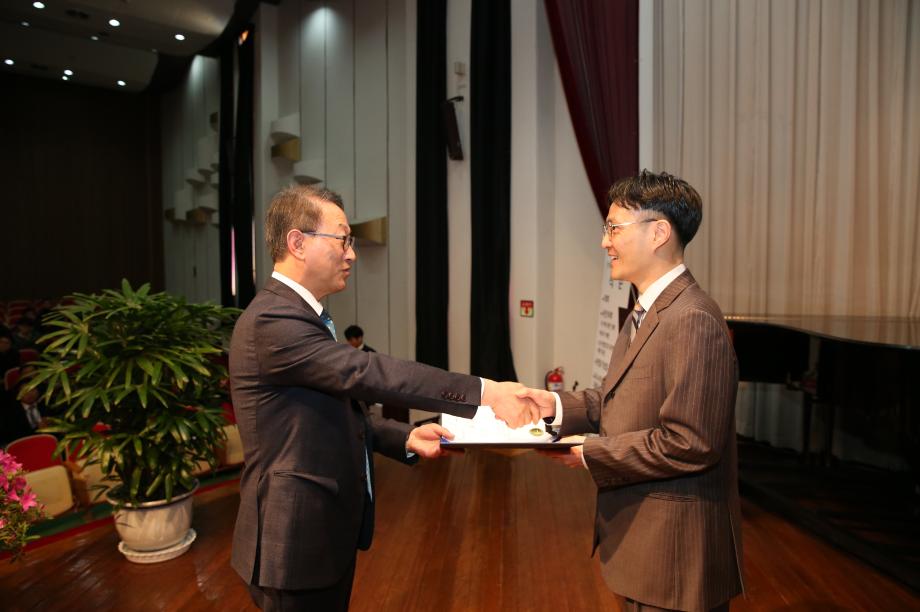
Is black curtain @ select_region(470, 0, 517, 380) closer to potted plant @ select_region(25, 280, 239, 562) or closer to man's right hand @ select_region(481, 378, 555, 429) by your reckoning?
potted plant @ select_region(25, 280, 239, 562)

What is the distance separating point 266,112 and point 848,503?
8431 mm

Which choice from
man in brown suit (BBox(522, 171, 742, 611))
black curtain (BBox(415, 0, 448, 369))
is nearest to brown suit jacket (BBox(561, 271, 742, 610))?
man in brown suit (BBox(522, 171, 742, 611))

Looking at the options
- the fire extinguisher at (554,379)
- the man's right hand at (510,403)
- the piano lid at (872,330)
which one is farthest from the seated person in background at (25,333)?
the piano lid at (872,330)

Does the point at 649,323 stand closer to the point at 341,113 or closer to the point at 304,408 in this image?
the point at 304,408

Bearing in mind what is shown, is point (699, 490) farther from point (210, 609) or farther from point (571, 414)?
point (210, 609)

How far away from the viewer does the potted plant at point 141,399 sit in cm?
290

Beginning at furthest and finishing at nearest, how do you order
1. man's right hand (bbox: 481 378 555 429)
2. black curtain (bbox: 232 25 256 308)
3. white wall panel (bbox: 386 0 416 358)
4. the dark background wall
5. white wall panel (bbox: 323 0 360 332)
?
the dark background wall
black curtain (bbox: 232 25 256 308)
white wall panel (bbox: 323 0 360 332)
white wall panel (bbox: 386 0 416 358)
man's right hand (bbox: 481 378 555 429)

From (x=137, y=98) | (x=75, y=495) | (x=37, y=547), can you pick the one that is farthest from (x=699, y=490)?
(x=137, y=98)

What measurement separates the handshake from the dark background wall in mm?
13015

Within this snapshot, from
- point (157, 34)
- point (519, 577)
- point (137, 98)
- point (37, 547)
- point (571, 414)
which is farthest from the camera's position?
point (137, 98)

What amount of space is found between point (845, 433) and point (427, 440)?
3.29 metres

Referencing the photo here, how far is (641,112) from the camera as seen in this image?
4.85 meters

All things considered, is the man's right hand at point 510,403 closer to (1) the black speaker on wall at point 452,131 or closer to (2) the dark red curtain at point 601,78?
(2) the dark red curtain at point 601,78

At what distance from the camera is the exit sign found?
566cm
